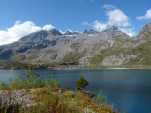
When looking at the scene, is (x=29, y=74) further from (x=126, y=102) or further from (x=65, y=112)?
(x=126, y=102)

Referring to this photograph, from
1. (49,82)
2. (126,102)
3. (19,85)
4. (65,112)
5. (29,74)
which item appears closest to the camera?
(65,112)

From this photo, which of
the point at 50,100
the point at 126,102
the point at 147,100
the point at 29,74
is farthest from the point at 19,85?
the point at 147,100

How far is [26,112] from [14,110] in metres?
0.36

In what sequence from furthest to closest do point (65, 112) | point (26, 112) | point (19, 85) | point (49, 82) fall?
1. point (49, 82)
2. point (19, 85)
3. point (65, 112)
4. point (26, 112)

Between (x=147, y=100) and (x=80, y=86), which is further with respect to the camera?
(x=147, y=100)

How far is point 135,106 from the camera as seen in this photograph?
87.9 m

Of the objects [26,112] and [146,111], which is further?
[146,111]

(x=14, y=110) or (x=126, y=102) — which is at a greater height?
(x=14, y=110)

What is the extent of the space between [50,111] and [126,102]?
8862 cm

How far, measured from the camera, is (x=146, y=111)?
7912 centimetres

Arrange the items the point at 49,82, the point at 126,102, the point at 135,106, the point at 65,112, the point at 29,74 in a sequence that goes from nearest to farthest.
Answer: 1. the point at 65,112
2. the point at 29,74
3. the point at 49,82
4. the point at 135,106
5. the point at 126,102

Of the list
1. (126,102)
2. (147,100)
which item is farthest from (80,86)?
(147,100)

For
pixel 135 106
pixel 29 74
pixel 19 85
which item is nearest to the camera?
pixel 19 85

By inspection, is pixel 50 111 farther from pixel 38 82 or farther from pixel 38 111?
pixel 38 82
